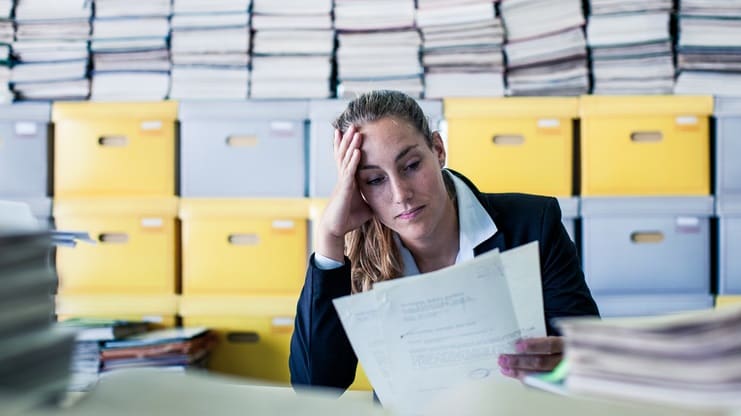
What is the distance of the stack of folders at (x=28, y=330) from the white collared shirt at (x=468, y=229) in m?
0.91

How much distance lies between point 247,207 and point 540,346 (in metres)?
1.43

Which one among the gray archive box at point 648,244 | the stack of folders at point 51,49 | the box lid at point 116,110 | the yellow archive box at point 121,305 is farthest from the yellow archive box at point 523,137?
the stack of folders at point 51,49

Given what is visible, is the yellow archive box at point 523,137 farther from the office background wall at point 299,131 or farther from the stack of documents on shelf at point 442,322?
the stack of documents on shelf at point 442,322

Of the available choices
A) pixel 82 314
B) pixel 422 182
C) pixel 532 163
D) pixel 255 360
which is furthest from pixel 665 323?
pixel 82 314

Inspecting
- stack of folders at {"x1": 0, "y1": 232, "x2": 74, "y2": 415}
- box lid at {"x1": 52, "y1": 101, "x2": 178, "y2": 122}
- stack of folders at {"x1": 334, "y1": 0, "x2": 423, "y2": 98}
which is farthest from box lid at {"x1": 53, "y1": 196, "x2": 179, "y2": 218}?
stack of folders at {"x1": 0, "y1": 232, "x2": 74, "y2": 415}

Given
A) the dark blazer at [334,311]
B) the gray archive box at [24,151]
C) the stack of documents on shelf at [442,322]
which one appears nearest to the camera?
the stack of documents on shelf at [442,322]

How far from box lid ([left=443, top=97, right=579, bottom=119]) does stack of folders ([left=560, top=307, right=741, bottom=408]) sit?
1.73 metres

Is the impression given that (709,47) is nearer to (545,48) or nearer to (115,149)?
(545,48)

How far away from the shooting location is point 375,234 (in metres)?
1.29

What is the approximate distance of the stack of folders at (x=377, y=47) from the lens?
2168 millimetres

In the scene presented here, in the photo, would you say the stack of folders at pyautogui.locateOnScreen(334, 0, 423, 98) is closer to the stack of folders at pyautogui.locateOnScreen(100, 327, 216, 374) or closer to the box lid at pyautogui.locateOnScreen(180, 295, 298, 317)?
the box lid at pyautogui.locateOnScreen(180, 295, 298, 317)

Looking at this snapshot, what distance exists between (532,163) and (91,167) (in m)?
1.31

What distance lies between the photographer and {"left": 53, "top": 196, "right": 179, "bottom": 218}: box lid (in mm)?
2133

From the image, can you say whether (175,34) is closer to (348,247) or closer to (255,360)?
(255,360)
